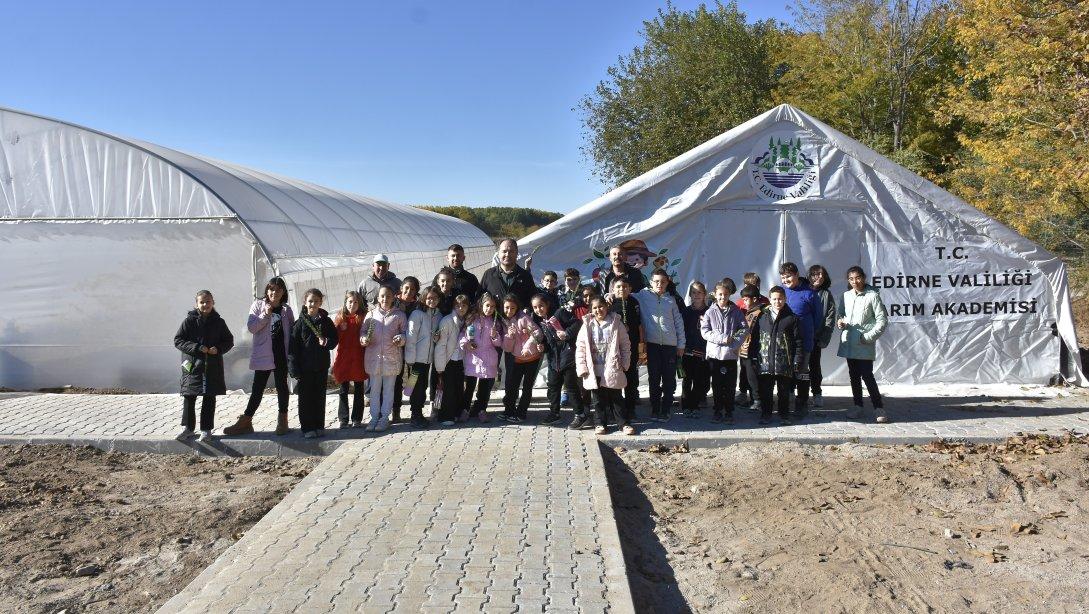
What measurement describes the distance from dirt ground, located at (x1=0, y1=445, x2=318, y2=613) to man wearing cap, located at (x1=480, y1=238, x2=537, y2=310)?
8.57ft

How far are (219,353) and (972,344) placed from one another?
29.8 feet

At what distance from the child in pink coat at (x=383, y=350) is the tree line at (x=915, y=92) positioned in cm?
1381

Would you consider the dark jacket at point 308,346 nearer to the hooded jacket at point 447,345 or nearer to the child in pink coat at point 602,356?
the hooded jacket at point 447,345

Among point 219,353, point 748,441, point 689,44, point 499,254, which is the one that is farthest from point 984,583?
point 689,44

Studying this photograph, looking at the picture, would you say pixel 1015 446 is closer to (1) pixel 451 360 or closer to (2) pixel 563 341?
(2) pixel 563 341

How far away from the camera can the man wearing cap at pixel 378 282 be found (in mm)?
8758

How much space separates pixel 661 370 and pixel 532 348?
1.33 meters

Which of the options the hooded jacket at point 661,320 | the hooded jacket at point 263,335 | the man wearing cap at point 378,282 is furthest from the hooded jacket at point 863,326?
the hooded jacket at point 263,335

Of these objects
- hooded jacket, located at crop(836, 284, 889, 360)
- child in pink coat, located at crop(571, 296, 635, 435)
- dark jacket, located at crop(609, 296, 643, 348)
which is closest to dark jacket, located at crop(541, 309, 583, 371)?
child in pink coat, located at crop(571, 296, 635, 435)

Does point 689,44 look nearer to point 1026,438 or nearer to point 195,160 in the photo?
point 195,160

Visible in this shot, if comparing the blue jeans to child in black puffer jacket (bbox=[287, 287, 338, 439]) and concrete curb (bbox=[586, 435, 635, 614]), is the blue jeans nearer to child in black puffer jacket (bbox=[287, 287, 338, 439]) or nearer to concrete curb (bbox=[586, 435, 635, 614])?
concrete curb (bbox=[586, 435, 635, 614])

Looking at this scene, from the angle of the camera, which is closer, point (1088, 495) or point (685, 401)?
point (1088, 495)

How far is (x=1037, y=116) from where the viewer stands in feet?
58.4

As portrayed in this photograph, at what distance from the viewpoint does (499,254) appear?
9047 mm
